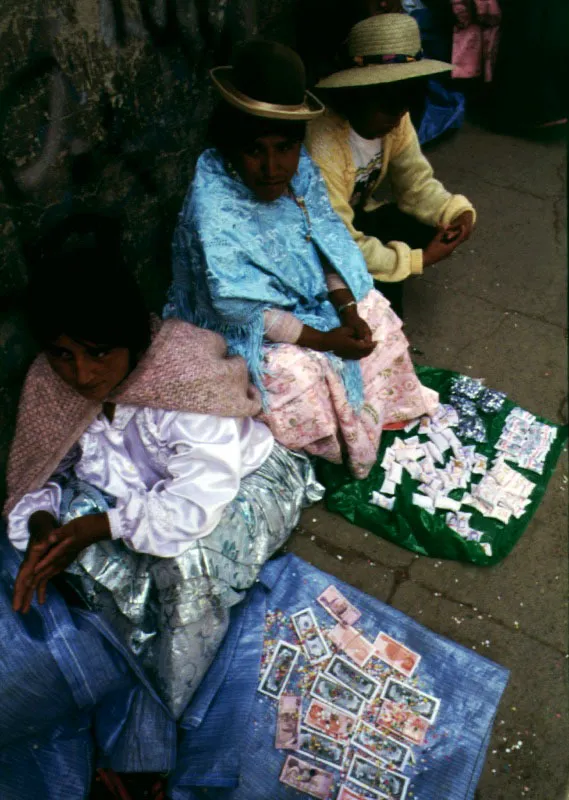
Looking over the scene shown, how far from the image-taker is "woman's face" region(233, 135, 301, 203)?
2.32 meters

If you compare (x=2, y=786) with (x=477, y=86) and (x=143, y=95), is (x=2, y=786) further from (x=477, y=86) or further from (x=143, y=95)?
(x=477, y=86)

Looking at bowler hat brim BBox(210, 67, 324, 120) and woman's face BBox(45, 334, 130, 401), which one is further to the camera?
bowler hat brim BBox(210, 67, 324, 120)

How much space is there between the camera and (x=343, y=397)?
2.71 m

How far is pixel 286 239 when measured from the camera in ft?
8.58

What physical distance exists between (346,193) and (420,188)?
1.58 ft

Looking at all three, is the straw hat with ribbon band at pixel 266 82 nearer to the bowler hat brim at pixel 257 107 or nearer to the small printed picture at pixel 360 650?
the bowler hat brim at pixel 257 107

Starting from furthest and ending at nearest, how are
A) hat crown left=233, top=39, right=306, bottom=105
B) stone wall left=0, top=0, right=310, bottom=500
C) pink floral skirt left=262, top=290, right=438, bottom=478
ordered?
pink floral skirt left=262, top=290, right=438, bottom=478, hat crown left=233, top=39, right=306, bottom=105, stone wall left=0, top=0, right=310, bottom=500

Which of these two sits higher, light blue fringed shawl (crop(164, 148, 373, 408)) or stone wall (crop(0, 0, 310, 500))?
stone wall (crop(0, 0, 310, 500))

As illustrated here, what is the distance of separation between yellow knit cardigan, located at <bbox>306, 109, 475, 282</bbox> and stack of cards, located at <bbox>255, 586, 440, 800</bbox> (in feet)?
4.98

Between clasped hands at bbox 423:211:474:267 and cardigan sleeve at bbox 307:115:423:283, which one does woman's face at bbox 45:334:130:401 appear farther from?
clasped hands at bbox 423:211:474:267

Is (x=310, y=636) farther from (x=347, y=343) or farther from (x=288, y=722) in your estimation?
(x=347, y=343)

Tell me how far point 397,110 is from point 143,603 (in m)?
2.07

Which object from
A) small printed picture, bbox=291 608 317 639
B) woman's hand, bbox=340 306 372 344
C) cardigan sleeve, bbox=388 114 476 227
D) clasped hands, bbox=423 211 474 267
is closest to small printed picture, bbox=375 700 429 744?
small printed picture, bbox=291 608 317 639

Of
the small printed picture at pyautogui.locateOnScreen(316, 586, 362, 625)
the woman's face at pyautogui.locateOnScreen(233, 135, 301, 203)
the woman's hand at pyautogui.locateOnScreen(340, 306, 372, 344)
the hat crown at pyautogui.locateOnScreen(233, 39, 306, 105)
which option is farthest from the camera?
the woman's hand at pyautogui.locateOnScreen(340, 306, 372, 344)
